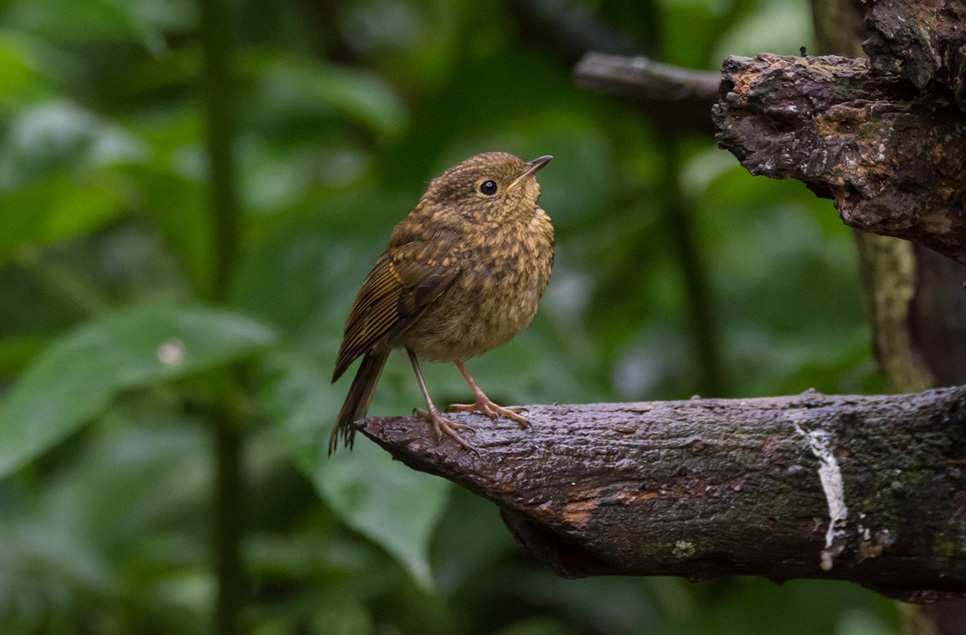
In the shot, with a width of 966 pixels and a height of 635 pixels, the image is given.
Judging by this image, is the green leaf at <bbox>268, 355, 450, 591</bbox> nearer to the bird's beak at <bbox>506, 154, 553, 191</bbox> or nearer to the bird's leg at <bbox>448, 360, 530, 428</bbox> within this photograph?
the bird's leg at <bbox>448, 360, 530, 428</bbox>

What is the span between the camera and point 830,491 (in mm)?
1951

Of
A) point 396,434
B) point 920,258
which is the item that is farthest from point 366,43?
point 396,434

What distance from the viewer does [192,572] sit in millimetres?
4266

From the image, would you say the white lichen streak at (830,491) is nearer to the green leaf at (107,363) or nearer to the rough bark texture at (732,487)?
the rough bark texture at (732,487)

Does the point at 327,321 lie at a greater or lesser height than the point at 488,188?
lesser

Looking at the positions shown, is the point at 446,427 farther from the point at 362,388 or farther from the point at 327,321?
the point at 327,321

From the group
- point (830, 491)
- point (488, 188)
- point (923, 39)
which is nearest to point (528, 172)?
point (488, 188)

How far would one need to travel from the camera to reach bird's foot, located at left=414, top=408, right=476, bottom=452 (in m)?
1.93

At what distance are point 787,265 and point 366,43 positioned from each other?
322 centimetres

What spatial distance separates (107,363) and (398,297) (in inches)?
37.8

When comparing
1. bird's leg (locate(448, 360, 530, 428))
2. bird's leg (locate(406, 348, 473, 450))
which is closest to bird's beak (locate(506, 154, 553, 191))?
bird's leg (locate(448, 360, 530, 428))

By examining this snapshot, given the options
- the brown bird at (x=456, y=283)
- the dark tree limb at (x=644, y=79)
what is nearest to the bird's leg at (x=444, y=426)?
the brown bird at (x=456, y=283)

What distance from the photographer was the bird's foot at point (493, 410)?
6.72 ft

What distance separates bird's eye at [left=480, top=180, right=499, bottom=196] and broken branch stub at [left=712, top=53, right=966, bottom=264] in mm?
1060
